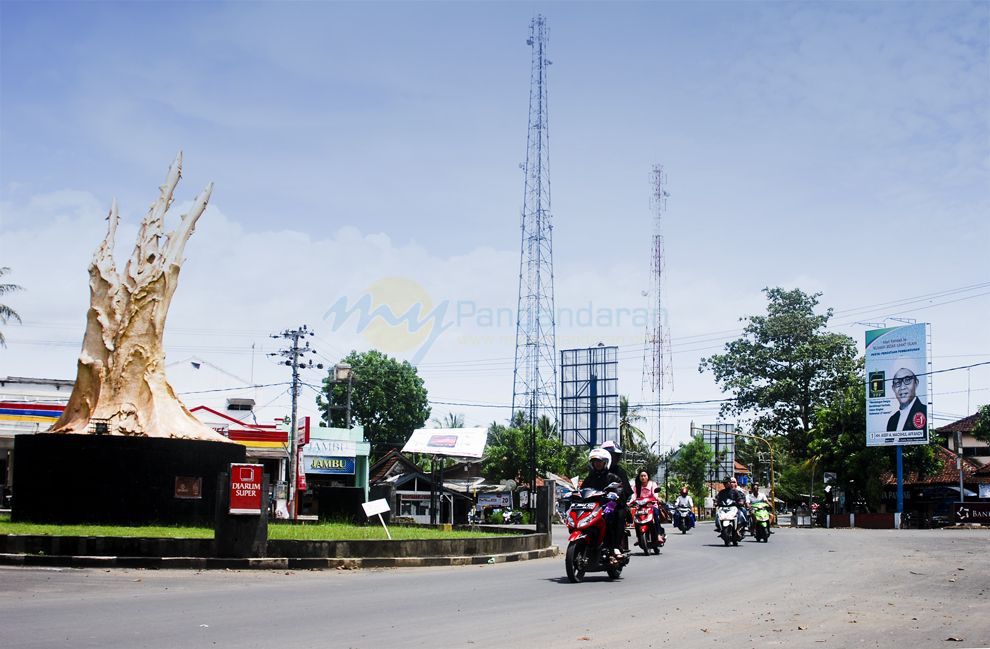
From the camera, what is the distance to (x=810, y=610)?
10219 millimetres

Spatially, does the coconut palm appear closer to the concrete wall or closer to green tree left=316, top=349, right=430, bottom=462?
green tree left=316, top=349, right=430, bottom=462

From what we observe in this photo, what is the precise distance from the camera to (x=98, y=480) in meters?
20.2

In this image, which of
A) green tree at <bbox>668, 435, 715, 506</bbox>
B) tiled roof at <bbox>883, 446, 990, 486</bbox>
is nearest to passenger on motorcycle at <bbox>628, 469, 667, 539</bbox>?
tiled roof at <bbox>883, 446, 990, 486</bbox>

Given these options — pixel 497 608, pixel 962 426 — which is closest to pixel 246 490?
pixel 497 608

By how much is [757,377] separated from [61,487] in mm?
59846

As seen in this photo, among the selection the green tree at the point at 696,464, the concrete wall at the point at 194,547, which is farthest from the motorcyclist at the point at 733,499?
the green tree at the point at 696,464

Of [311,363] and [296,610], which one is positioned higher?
[311,363]

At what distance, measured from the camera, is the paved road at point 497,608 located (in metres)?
8.13

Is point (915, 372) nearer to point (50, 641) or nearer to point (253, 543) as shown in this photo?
point (253, 543)

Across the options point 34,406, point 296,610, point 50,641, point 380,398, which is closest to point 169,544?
point 296,610

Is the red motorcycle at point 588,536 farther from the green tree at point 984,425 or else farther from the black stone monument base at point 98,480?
the green tree at point 984,425

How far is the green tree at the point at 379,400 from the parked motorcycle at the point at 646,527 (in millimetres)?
63672

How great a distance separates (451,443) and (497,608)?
24.6m

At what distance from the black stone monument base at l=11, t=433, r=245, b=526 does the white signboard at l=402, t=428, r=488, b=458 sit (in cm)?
1414
